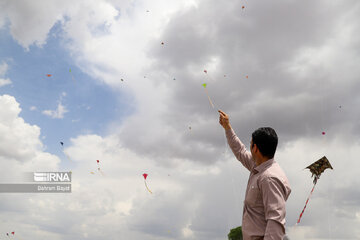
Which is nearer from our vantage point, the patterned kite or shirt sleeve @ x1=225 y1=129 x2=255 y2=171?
shirt sleeve @ x1=225 y1=129 x2=255 y2=171

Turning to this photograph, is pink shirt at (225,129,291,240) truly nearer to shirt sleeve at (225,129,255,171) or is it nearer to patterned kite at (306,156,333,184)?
shirt sleeve at (225,129,255,171)

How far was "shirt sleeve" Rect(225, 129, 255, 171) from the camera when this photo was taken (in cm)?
746

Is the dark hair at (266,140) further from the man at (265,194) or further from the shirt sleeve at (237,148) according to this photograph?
the shirt sleeve at (237,148)

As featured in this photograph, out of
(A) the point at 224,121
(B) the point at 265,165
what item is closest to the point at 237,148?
(A) the point at 224,121

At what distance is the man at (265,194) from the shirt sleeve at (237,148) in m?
0.86

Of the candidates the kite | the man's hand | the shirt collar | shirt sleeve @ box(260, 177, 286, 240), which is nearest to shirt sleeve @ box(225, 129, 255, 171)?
the man's hand

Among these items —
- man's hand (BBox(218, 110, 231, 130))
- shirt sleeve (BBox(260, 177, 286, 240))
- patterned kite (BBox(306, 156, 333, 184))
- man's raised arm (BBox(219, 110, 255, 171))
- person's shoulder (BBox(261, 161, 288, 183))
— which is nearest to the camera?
shirt sleeve (BBox(260, 177, 286, 240))

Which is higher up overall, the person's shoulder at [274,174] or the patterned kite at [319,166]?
the patterned kite at [319,166]

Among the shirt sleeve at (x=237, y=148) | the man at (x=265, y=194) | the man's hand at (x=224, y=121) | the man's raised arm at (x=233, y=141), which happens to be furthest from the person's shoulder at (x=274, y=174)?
the man's hand at (x=224, y=121)

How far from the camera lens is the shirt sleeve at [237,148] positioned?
24.5ft

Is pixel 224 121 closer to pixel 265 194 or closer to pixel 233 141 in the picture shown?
pixel 233 141

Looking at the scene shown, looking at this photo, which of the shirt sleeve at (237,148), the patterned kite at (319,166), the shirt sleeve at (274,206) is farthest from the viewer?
the patterned kite at (319,166)

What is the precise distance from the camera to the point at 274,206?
18.0ft

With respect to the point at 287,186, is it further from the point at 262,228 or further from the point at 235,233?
the point at 235,233
